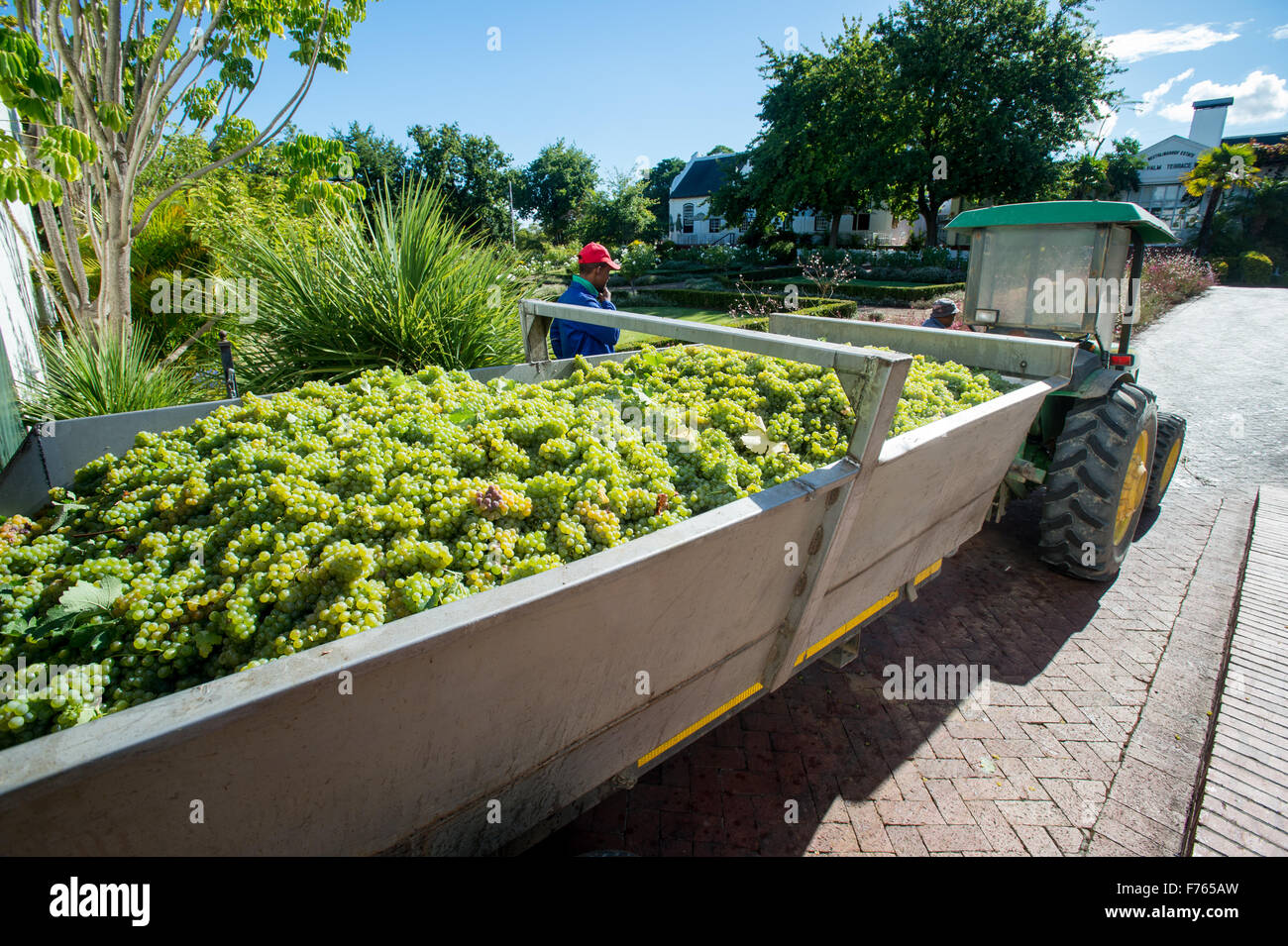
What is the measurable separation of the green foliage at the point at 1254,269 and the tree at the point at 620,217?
1352 inches

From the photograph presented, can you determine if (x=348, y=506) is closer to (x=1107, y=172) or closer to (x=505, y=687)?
(x=505, y=687)

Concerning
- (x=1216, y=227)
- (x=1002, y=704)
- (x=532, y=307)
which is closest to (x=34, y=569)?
A: (x=532, y=307)

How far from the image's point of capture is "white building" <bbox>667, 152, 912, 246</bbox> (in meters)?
50.6

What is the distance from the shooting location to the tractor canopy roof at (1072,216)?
4.50 m

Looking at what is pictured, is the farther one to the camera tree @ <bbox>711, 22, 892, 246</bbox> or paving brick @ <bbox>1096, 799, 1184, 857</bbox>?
tree @ <bbox>711, 22, 892, 246</bbox>

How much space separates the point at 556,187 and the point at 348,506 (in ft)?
214

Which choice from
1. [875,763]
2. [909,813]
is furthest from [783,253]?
[909,813]

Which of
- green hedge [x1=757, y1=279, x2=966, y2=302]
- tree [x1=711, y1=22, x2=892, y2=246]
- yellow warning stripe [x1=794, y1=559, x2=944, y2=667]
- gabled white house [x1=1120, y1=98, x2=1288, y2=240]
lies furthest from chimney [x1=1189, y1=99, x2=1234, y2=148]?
yellow warning stripe [x1=794, y1=559, x2=944, y2=667]

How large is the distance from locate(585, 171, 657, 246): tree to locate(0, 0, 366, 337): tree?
40550mm

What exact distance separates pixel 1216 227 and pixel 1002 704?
1879 inches

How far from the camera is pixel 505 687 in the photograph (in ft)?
4.73

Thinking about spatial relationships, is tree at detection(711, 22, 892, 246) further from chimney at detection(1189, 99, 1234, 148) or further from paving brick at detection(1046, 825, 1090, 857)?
chimney at detection(1189, 99, 1234, 148)
